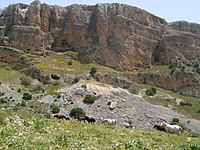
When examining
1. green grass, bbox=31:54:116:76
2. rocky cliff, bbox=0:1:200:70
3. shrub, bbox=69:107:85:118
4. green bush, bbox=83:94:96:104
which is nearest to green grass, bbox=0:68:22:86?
green grass, bbox=31:54:116:76

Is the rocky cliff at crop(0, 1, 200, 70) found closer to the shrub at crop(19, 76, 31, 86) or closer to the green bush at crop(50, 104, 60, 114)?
the shrub at crop(19, 76, 31, 86)

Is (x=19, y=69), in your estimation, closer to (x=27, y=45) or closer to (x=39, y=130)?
(x=27, y=45)

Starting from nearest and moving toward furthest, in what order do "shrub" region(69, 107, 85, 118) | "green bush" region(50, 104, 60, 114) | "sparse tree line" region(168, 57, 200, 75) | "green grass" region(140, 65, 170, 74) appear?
"shrub" region(69, 107, 85, 118) < "green bush" region(50, 104, 60, 114) < "sparse tree line" region(168, 57, 200, 75) < "green grass" region(140, 65, 170, 74)

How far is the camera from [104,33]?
97438 millimetres

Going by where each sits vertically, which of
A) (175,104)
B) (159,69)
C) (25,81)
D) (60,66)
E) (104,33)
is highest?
(104,33)

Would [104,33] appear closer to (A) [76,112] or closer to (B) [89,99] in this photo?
(B) [89,99]

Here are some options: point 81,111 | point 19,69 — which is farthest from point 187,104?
point 19,69

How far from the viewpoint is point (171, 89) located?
3415 inches

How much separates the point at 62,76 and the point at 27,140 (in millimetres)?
59500

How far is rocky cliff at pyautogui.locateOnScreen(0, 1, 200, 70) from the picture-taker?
310ft

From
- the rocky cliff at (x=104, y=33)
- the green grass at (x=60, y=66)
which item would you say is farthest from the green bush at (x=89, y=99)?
the rocky cliff at (x=104, y=33)

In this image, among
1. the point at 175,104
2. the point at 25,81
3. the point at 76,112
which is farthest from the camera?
the point at 175,104

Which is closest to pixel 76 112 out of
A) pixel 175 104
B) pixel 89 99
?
pixel 89 99

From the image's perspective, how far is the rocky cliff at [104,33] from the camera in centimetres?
9462
